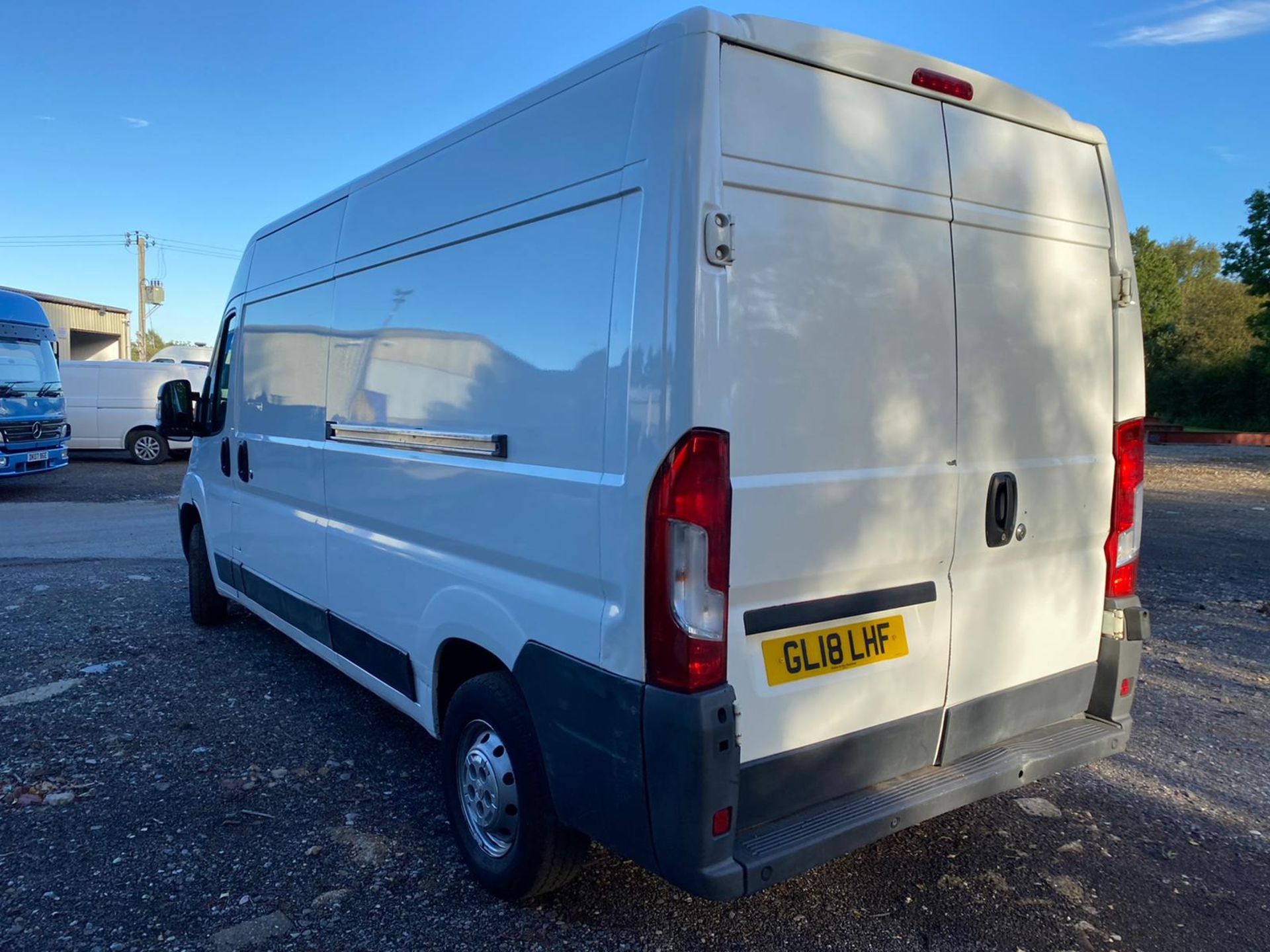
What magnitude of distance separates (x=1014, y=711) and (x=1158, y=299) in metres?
51.1

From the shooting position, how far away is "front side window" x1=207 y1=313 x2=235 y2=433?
18.1ft

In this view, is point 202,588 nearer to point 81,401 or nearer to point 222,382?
point 222,382

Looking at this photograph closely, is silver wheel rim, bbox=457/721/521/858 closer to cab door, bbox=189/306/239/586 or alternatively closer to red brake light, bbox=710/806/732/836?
red brake light, bbox=710/806/732/836

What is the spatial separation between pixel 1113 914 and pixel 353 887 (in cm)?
256

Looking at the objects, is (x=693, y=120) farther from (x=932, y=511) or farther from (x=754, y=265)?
(x=932, y=511)

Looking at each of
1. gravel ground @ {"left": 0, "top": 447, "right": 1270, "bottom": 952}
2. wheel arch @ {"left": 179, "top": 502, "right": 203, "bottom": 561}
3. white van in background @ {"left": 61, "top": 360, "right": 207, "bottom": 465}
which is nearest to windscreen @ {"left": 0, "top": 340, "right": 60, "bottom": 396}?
white van in background @ {"left": 61, "top": 360, "right": 207, "bottom": 465}

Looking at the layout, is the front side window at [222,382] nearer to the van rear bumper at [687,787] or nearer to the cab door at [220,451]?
the cab door at [220,451]

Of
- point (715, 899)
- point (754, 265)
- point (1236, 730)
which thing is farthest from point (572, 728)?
point (1236, 730)

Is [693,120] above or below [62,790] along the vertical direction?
above

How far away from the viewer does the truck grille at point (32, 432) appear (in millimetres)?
13586

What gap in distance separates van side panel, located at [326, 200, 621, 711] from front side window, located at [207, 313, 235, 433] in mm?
1815

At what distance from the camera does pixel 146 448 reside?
1934cm

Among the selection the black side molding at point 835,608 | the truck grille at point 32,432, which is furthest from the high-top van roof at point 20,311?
the black side molding at point 835,608

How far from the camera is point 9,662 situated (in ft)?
18.3
